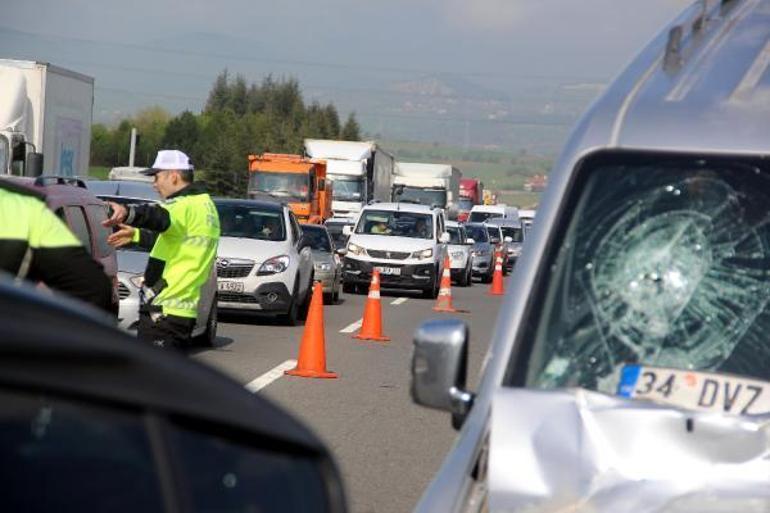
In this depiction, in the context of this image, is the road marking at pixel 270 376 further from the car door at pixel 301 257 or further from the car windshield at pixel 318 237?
the car windshield at pixel 318 237

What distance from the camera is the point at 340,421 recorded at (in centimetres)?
1242

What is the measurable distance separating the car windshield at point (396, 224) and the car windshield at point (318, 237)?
474cm

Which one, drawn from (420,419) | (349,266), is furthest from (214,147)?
(420,419)

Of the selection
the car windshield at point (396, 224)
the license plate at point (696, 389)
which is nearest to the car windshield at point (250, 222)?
the car windshield at point (396, 224)

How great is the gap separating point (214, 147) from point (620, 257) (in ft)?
313

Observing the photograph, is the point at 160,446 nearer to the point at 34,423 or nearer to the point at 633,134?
the point at 34,423

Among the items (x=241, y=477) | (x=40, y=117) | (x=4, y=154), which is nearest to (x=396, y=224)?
(x=40, y=117)

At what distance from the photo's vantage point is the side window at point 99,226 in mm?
11756

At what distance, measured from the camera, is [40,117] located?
2644 cm

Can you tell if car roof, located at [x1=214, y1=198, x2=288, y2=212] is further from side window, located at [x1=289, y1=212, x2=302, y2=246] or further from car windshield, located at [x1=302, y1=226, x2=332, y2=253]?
car windshield, located at [x1=302, y1=226, x2=332, y2=253]

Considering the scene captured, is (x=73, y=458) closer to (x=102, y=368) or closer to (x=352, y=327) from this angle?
(x=102, y=368)

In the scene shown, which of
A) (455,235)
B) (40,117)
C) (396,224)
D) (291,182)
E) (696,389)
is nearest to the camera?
(696,389)

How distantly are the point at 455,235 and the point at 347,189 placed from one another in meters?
13.7

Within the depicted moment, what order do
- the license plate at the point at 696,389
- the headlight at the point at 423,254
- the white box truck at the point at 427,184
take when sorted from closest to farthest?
the license plate at the point at 696,389
the headlight at the point at 423,254
the white box truck at the point at 427,184
